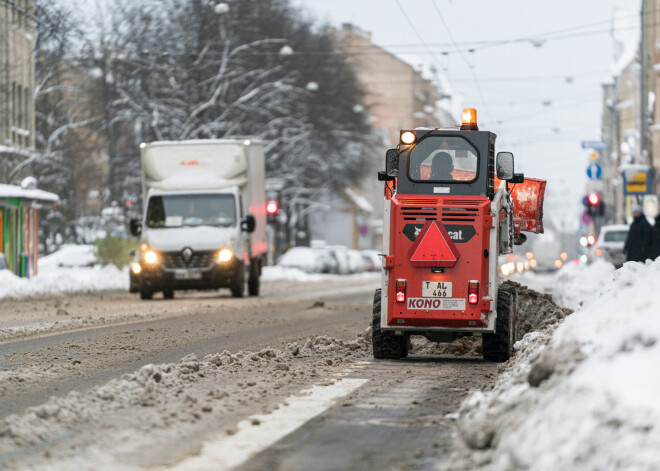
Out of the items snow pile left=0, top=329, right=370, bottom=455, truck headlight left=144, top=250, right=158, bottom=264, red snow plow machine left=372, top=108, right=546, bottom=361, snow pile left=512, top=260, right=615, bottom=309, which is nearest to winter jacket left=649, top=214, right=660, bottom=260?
snow pile left=512, top=260, right=615, bottom=309

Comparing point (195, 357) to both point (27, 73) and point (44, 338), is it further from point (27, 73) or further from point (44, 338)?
point (27, 73)

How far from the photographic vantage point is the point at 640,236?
2609 centimetres

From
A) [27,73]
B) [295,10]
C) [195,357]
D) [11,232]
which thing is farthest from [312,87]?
[195,357]

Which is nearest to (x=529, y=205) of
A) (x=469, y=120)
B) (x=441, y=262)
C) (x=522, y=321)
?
(x=522, y=321)

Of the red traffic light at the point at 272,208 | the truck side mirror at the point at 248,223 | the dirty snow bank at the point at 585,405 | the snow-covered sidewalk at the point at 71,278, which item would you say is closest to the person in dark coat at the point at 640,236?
the truck side mirror at the point at 248,223

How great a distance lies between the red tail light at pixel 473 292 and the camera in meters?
12.8

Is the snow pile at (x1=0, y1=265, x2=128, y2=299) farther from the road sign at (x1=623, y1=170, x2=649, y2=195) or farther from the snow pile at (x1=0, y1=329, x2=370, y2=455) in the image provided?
the snow pile at (x1=0, y1=329, x2=370, y2=455)

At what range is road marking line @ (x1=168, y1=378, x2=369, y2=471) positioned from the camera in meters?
6.91

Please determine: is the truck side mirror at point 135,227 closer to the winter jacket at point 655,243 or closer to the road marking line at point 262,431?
the winter jacket at point 655,243

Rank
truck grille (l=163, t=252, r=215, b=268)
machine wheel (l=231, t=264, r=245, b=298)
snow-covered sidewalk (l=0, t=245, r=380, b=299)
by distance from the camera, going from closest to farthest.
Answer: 1. truck grille (l=163, t=252, r=215, b=268)
2. machine wheel (l=231, t=264, r=245, b=298)
3. snow-covered sidewalk (l=0, t=245, r=380, b=299)

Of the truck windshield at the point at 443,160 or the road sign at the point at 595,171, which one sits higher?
the road sign at the point at 595,171

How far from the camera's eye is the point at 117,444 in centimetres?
741

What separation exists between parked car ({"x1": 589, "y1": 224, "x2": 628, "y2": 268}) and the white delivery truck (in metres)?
12.3

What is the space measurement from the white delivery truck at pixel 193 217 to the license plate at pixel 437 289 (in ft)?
54.2
